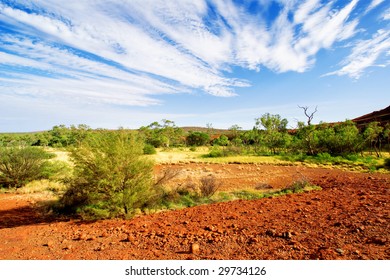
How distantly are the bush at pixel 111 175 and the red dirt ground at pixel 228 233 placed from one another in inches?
29.0

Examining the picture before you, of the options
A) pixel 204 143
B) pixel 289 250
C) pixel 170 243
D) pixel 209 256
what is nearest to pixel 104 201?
pixel 170 243

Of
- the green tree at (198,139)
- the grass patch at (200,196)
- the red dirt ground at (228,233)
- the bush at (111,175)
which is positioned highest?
the green tree at (198,139)

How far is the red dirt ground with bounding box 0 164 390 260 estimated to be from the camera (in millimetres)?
5082

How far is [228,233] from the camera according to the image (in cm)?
624

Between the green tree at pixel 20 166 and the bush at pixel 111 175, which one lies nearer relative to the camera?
the bush at pixel 111 175

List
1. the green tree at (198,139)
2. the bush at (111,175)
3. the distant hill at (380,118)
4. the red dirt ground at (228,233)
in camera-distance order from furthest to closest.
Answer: the green tree at (198,139)
the distant hill at (380,118)
the bush at (111,175)
the red dirt ground at (228,233)

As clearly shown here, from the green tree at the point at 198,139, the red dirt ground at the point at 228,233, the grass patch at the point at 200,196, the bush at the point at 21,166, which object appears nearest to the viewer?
the red dirt ground at the point at 228,233

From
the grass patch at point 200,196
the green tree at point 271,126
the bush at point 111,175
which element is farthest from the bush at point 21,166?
the green tree at point 271,126

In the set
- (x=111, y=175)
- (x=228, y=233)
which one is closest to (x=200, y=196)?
(x=111, y=175)

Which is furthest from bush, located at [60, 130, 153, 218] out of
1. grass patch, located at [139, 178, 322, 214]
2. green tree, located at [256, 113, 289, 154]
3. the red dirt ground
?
green tree, located at [256, 113, 289, 154]

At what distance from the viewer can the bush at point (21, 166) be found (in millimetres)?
15102

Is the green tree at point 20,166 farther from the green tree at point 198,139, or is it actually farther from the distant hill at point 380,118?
the distant hill at point 380,118

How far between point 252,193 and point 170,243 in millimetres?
7381

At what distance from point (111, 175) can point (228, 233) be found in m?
4.88
